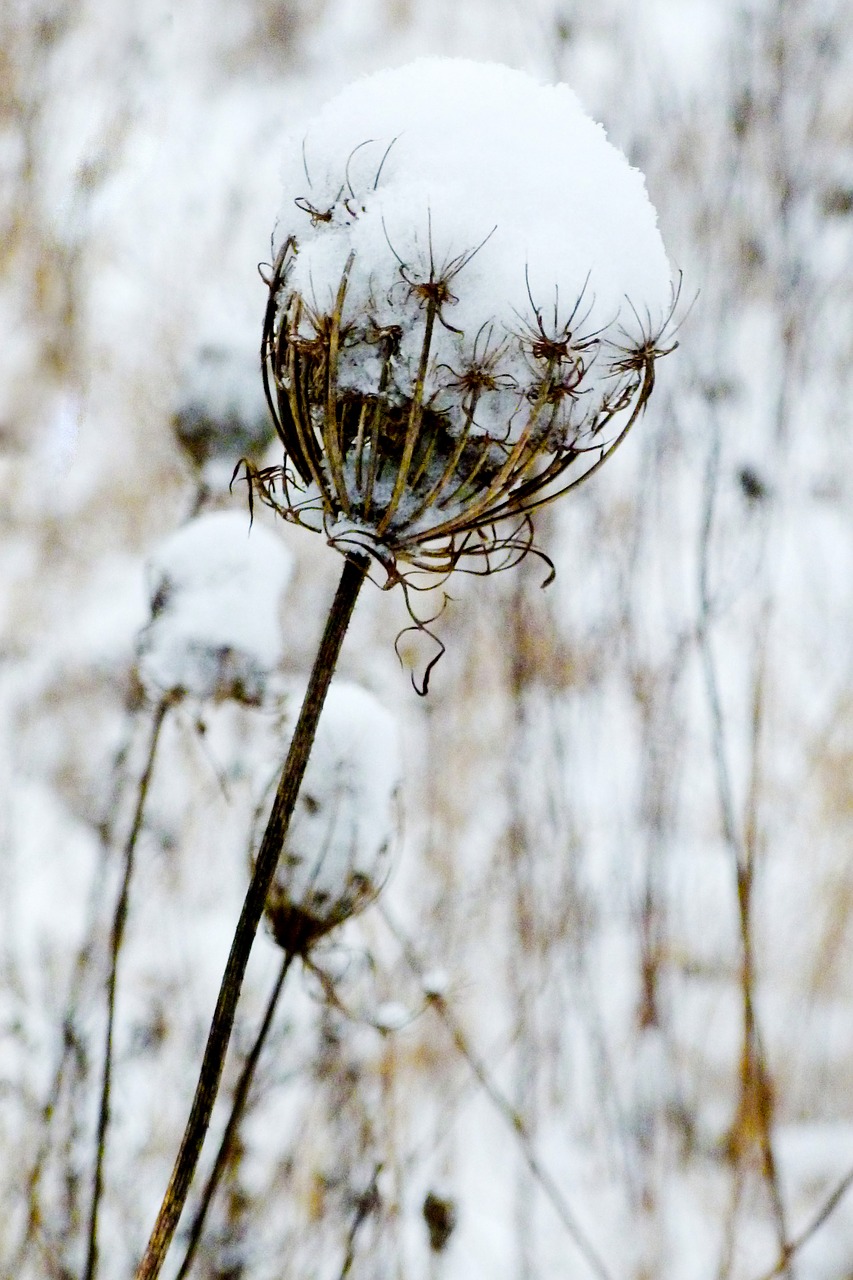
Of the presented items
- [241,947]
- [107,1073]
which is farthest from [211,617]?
[241,947]

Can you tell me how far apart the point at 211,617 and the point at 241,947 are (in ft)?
2.93

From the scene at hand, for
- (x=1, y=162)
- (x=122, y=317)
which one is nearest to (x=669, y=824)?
(x=122, y=317)

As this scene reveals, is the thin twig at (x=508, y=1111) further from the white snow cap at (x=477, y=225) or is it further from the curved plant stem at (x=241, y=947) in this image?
the white snow cap at (x=477, y=225)

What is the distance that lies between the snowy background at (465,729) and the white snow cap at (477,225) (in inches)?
27.0

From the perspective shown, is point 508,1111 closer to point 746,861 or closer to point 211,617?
point 746,861

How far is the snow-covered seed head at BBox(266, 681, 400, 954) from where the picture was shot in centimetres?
120

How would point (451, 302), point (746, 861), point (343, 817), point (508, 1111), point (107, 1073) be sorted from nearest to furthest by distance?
point (451, 302) < point (107, 1073) < point (343, 817) < point (508, 1111) < point (746, 861)

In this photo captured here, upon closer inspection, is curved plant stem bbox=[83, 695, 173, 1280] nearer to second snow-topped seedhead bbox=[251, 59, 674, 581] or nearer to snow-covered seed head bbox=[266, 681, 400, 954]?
snow-covered seed head bbox=[266, 681, 400, 954]

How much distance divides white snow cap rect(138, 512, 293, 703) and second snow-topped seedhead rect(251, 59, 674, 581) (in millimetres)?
705

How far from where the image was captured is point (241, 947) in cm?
62

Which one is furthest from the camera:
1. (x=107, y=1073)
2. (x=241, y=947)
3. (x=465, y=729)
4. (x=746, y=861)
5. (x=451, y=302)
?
(x=465, y=729)

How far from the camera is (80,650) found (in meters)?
5.23

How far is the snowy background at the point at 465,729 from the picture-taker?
2102 millimetres

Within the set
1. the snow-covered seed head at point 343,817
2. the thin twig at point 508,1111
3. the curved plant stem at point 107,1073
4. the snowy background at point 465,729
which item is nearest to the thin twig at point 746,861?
the snowy background at point 465,729
